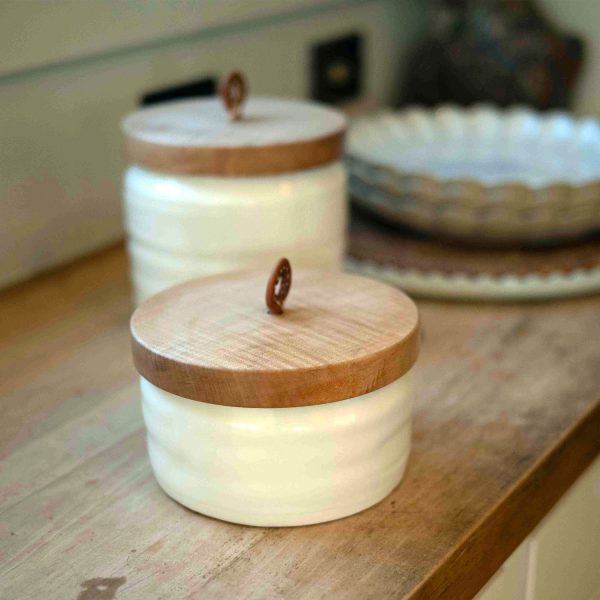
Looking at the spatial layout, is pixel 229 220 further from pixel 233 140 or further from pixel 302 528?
pixel 302 528

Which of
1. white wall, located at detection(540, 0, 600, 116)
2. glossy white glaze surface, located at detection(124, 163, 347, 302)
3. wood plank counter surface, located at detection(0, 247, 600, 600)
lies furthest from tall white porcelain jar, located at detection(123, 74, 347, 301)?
white wall, located at detection(540, 0, 600, 116)

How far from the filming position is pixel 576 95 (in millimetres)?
1384

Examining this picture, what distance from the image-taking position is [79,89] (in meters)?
0.90

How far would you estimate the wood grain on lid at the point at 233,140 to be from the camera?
700 mm

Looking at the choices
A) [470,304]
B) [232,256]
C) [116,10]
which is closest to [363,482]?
[232,256]

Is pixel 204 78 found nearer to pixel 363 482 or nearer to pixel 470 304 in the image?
pixel 470 304

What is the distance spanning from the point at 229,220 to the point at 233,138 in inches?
2.5

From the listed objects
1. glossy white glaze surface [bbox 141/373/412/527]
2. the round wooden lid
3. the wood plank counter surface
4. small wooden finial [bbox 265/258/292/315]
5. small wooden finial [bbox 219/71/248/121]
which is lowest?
the wood plank counter surface

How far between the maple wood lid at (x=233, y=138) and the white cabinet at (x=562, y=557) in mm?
318

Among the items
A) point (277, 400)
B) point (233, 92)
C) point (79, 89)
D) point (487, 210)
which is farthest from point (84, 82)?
point (277, 400)

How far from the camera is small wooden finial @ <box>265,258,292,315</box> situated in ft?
1.79

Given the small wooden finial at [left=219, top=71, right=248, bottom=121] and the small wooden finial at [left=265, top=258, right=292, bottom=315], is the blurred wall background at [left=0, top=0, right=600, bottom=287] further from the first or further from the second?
the small wooden finial at [left=265, top=258, right=292, bottom=315]

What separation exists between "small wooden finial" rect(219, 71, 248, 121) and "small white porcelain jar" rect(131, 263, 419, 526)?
0.24 metres

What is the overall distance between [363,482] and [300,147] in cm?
28
